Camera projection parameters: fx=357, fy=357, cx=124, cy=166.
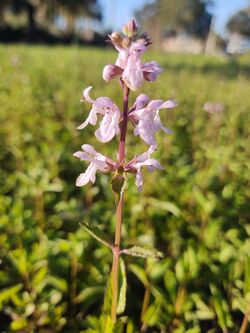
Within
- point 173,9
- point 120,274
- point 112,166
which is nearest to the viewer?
point 112,166

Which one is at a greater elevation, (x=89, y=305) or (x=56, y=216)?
(x=56, y=216)

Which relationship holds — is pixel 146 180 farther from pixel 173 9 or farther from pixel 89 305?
pixel 173 9

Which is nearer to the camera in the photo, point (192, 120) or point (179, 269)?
point (179, 269)

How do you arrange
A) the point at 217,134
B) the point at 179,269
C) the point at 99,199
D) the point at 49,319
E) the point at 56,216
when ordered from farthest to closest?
1. the point at 217,134
2. the point at 99,199
3. the point at 56,216
4. the point at 179,269
5. the point at 49,319

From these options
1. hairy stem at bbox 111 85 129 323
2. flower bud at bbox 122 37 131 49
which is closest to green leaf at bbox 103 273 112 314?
hairy stem at bbox 111 85 129 323

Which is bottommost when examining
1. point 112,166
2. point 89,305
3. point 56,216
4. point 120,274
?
point 89,305

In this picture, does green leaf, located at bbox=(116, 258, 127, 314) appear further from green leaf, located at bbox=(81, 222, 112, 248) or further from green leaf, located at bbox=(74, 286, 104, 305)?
green leaf, located at bbox=(74, 286, 104, 305)

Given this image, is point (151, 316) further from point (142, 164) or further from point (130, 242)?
point (142, 164)

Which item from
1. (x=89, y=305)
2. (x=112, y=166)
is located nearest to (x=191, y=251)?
(x=89, y=305)
